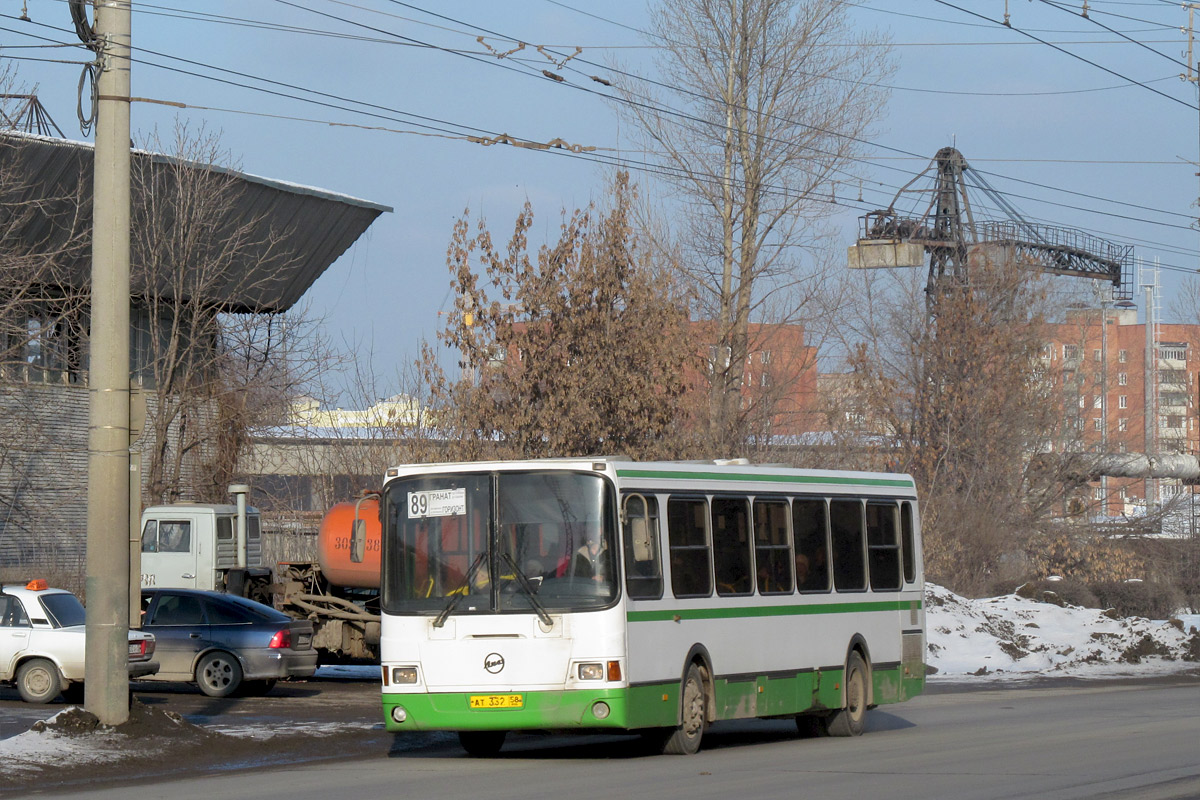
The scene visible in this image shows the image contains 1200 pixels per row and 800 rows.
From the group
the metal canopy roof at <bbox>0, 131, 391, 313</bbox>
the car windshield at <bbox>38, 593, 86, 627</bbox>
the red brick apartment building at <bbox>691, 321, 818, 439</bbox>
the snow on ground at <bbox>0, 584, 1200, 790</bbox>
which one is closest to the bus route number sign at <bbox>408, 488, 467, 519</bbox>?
the car windshield at <bbox>38, 593, 86, 627</bbox>

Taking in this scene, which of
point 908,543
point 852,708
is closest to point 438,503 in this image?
point 852,708

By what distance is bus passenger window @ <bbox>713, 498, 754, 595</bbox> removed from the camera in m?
14.6

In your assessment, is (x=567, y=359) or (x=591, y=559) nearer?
(x=591, y=559)

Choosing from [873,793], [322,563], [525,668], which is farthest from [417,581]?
[322,563]

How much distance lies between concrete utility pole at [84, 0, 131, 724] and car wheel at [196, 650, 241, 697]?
21.9ft

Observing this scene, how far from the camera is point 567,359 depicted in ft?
89.6

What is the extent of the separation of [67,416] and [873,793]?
2979cm

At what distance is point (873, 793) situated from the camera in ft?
37.0

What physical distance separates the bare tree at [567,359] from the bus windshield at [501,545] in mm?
12299

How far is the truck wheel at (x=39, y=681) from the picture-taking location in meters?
19.3

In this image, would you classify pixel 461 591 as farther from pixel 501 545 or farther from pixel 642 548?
pixel 642 548

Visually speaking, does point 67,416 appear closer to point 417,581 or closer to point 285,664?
point 285,664

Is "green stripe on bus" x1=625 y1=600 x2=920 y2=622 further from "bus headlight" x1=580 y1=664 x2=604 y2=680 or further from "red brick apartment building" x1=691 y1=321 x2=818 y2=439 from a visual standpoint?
"red brick apartment building" x1=691 y1=321 x2=818 y2=439

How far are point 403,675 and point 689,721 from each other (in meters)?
2.65
